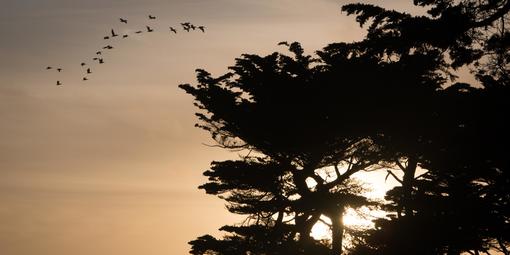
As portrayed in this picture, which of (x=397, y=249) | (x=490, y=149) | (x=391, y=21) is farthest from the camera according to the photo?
(x=397, y=249)

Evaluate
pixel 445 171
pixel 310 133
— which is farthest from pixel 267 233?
pixel 445 171

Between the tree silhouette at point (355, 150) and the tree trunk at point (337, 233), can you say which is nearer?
the tree silhouette at point (355, 150)

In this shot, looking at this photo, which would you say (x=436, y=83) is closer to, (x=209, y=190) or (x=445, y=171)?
(x=445, y=171)

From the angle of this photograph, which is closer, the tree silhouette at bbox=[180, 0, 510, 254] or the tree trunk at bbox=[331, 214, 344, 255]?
the tree silhouette at bbox=[180, 0, 510, 254]

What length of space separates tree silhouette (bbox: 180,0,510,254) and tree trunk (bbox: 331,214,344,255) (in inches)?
1.8

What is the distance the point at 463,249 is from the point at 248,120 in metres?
9.05

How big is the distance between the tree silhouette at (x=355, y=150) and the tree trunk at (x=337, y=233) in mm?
46

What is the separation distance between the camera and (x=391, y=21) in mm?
9469

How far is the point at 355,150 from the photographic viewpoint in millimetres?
23172

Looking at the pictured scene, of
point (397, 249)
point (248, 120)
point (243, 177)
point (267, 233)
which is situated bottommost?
point (397, 249)

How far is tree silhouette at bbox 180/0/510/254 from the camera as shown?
15.0 m

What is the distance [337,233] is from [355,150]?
11.1ft

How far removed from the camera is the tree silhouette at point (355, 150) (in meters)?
15.0

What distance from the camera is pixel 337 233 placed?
23.2 metres
